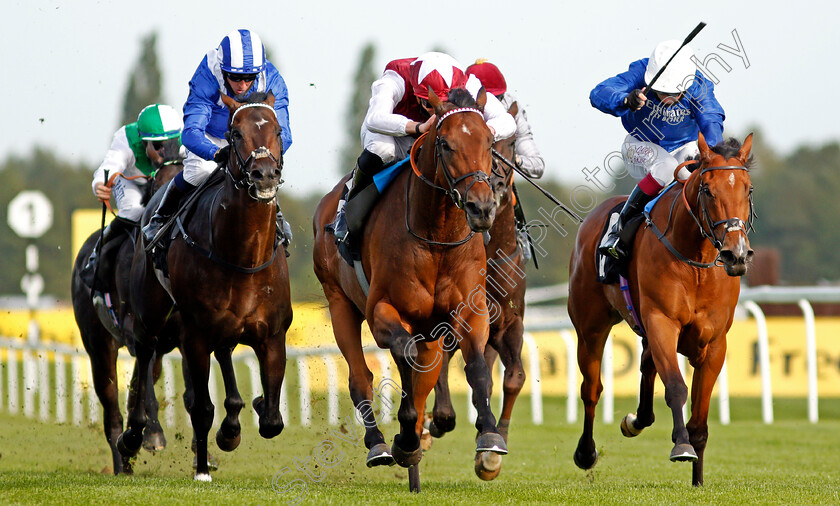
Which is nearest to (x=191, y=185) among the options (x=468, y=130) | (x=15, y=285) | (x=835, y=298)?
(x=468, y=130)

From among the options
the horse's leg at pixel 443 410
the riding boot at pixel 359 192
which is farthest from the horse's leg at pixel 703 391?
the riding boot at pixel 359 192

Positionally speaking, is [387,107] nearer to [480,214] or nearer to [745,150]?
[480,214]

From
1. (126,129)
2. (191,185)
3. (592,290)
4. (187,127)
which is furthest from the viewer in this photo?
(126,129)

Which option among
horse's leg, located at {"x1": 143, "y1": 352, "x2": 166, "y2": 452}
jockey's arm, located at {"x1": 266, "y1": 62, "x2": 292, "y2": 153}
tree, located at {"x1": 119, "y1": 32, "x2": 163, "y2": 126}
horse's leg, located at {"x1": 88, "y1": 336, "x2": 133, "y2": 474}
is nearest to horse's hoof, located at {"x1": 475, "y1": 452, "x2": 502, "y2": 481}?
jockey's arm, located at {"x1": 266, "y1": 62, "x2": 292, "y2": 153}

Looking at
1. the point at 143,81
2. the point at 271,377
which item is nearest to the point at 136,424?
the point at 271,377

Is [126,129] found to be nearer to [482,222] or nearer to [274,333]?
[274,333]

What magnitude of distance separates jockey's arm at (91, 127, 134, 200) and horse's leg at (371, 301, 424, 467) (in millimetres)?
3537

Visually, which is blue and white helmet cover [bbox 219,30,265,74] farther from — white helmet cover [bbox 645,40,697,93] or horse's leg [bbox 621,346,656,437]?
horse's leg [bbox 621,346,656,437]

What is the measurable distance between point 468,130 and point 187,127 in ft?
7.20

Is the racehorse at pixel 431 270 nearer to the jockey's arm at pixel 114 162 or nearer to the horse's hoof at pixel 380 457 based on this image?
the horse's hoof at pixel 380 457

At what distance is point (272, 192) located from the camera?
19.1ft

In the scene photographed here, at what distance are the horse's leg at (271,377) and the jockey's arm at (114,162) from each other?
2.42 metres

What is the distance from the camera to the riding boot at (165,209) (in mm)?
7195

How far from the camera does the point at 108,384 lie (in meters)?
8.50
